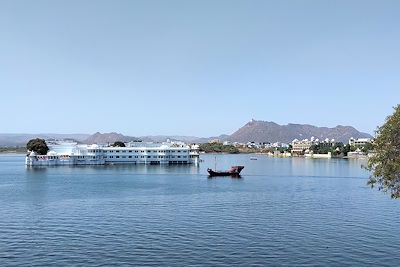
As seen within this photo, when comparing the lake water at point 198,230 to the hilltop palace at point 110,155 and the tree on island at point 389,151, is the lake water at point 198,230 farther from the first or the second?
the hilltop palace at point 110,155

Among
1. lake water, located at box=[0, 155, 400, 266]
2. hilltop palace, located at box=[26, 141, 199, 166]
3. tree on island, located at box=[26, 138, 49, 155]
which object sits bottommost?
lake water, located at box=[0, 155, 400, 266]

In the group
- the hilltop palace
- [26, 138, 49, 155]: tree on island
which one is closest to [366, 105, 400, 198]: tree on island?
the hilltop palace

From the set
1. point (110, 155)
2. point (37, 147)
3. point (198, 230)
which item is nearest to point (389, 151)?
point (198, 230)

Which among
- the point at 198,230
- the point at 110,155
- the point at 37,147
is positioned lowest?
the point at 198,230

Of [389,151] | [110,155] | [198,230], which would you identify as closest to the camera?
[389,151]

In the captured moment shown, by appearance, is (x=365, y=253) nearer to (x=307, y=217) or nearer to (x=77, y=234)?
(x=307, y=217)

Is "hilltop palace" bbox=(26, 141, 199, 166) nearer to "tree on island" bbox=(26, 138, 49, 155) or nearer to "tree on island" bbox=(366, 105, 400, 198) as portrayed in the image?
"tree on island" bbox=(26, 138, 49, 155)

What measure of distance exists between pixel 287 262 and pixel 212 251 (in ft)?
16.2

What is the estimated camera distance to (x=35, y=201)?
52062 millimetres

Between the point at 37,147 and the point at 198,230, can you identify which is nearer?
the point at 198,230

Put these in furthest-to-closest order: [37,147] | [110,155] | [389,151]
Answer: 1. [110,155]
2. [37,147]
3. [389,151]

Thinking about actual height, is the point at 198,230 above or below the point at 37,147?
below

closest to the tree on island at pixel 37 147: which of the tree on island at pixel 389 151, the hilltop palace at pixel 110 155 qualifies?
the hilltop palace at pixel 110 155

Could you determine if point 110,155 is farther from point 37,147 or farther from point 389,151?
point 389,151
